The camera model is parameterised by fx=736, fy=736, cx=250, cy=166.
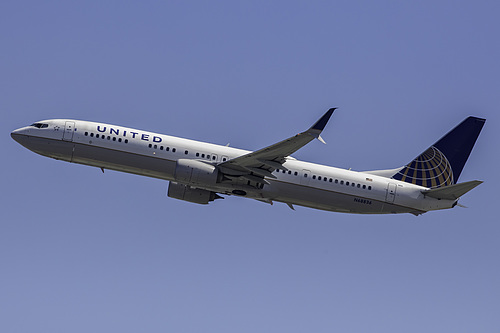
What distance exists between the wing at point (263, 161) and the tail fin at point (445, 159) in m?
10.6

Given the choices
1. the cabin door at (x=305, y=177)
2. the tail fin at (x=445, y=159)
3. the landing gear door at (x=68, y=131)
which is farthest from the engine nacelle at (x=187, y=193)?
the tail fin at (x=445, y=159)

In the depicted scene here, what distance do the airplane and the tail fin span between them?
1892mm

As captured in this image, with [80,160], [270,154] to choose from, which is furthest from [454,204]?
[80,160]

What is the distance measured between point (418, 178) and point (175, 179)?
709 inches

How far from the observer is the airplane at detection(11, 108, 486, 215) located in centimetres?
4700

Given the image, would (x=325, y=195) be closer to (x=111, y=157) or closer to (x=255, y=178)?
(x=255, y=178)

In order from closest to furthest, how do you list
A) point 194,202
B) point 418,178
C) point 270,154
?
point 270,154 < point 194,202 < point 418,178

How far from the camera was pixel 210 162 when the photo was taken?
4797cm

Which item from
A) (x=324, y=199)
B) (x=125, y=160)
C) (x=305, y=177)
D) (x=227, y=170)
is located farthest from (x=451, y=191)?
(x=125, y=160)

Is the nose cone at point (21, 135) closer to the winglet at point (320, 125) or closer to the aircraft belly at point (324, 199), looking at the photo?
the aircraft belly at point (324, 199)

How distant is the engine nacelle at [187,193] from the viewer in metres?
49.5

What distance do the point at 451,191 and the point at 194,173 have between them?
17.1 meters

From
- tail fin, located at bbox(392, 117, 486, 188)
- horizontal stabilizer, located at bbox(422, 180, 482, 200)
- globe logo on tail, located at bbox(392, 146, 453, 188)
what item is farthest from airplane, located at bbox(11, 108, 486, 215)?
tail fin, located at bbox(392, 117, 486, 188)

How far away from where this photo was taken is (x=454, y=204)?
50.3m
